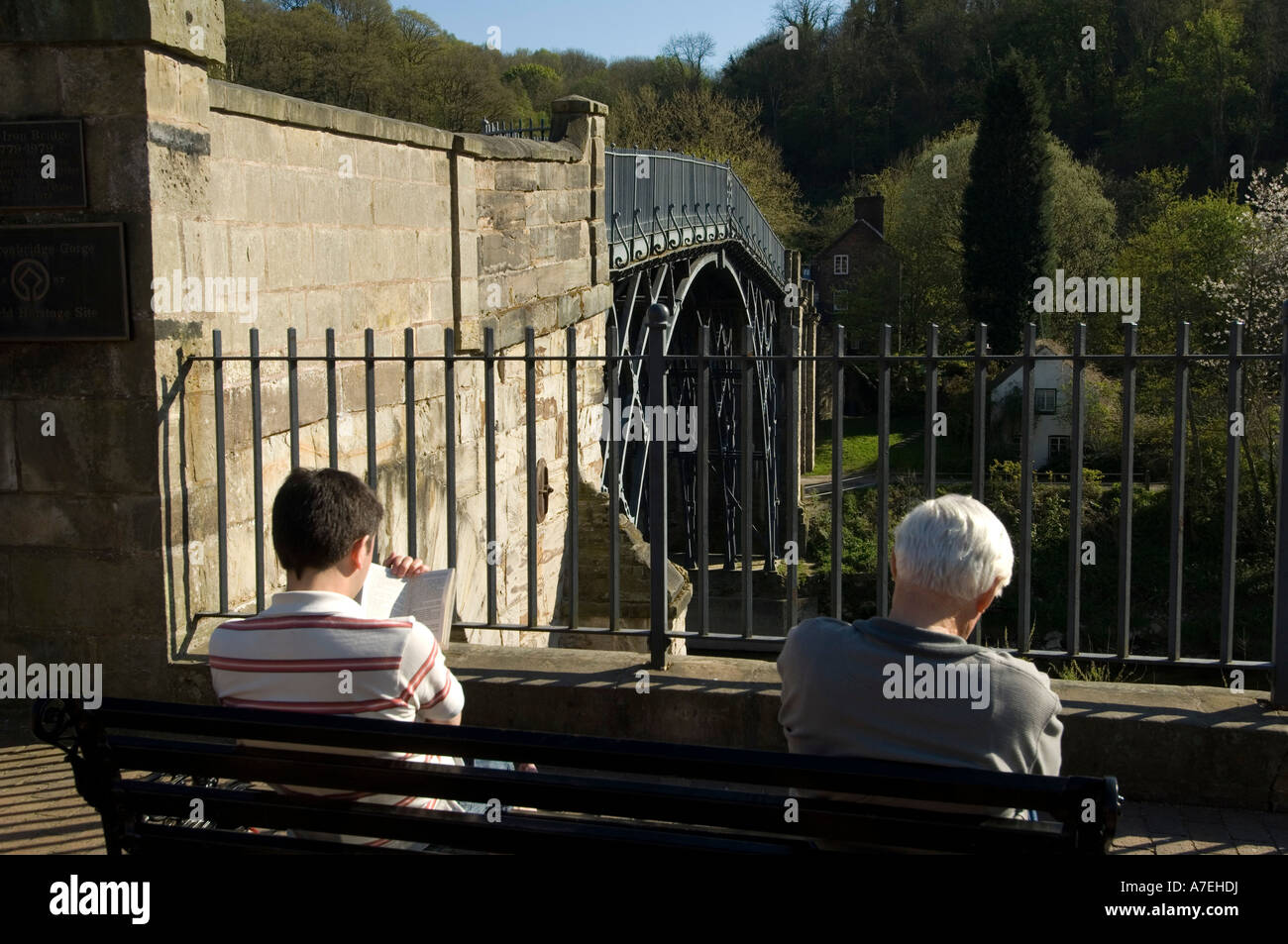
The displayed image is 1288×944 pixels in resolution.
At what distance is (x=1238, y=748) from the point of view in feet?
Result: 13.1

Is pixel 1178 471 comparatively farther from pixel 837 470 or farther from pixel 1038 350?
pixel 1038 350

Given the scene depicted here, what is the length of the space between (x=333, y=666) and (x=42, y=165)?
2.94m

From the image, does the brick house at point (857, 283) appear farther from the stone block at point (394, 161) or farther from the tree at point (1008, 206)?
the stone block at point (394, 161)

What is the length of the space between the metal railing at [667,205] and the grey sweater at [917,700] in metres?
10.7

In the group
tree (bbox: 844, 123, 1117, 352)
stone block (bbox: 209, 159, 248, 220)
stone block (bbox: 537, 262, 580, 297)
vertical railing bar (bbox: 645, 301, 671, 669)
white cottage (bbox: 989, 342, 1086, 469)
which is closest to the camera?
vertical railing bar (bbox: 645, 301, 671, 669)

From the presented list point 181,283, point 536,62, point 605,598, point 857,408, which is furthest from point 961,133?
point 181,283

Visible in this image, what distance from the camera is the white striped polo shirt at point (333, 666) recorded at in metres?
2.46

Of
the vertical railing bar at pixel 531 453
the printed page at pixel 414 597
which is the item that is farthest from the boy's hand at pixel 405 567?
the vertical railing bar at pixel 531 453

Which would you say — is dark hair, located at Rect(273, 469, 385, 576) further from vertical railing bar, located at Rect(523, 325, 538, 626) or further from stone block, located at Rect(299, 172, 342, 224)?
stone block, located at Rect(299, 172, 342, 224)

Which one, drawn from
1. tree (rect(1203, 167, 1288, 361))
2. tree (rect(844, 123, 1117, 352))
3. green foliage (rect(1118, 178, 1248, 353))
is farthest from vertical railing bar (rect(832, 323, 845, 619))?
tree (rect(844, 123, 1117, 352))

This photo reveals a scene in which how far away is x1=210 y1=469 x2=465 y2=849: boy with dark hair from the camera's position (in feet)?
8.07

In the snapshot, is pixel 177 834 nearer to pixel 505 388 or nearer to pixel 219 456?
pixel 219 456

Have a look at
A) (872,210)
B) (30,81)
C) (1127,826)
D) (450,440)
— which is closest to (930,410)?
(1127,826)

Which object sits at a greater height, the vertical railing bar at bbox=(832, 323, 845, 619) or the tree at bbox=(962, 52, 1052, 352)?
the tree at bbox=(962, 52, 1052, 352)
